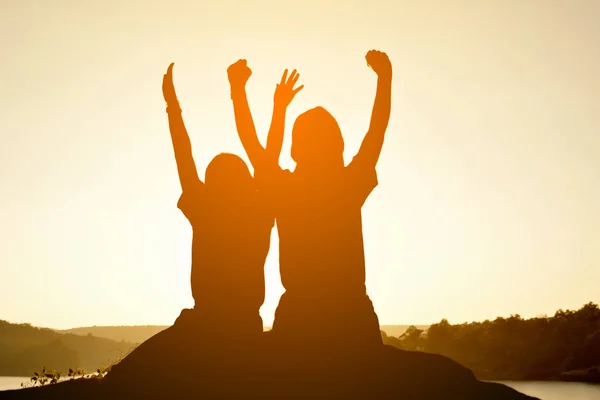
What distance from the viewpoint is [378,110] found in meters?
8.39

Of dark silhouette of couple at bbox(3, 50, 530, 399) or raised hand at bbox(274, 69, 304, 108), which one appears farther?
raised hand at bbox(274, 69, 304, 108)

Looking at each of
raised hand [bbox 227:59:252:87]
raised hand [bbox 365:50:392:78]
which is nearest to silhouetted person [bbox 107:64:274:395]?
raised hand [bbox 227:59:252:87]

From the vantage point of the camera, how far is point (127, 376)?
773 centimetres

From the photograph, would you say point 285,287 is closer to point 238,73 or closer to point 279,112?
point 279,112

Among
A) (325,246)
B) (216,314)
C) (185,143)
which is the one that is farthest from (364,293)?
(185,143)

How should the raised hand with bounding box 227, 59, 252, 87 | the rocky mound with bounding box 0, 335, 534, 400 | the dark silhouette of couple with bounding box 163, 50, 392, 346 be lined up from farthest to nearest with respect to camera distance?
the raised hand with bounding box 227, 59, 252, 87
the dark silhouette of couple with bounding box 163, 50, 392, 346
the rocky mound with bounding box 0, 335, 534, 400

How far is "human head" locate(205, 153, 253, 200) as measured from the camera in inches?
339

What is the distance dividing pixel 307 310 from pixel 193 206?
2152 mm

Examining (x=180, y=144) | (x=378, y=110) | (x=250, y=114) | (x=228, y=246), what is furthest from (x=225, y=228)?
(x=378, y=110)

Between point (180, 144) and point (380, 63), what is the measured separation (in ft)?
9.69

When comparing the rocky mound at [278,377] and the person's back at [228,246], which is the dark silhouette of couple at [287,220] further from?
the rocky mound at [278,377]

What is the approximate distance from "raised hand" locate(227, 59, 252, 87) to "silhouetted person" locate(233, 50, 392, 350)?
253 millimetres

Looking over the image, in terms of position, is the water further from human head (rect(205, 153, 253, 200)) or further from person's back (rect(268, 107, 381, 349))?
human head (rect(205, 153, 253, 200))

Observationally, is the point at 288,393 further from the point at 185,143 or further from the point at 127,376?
the point at 185,143
